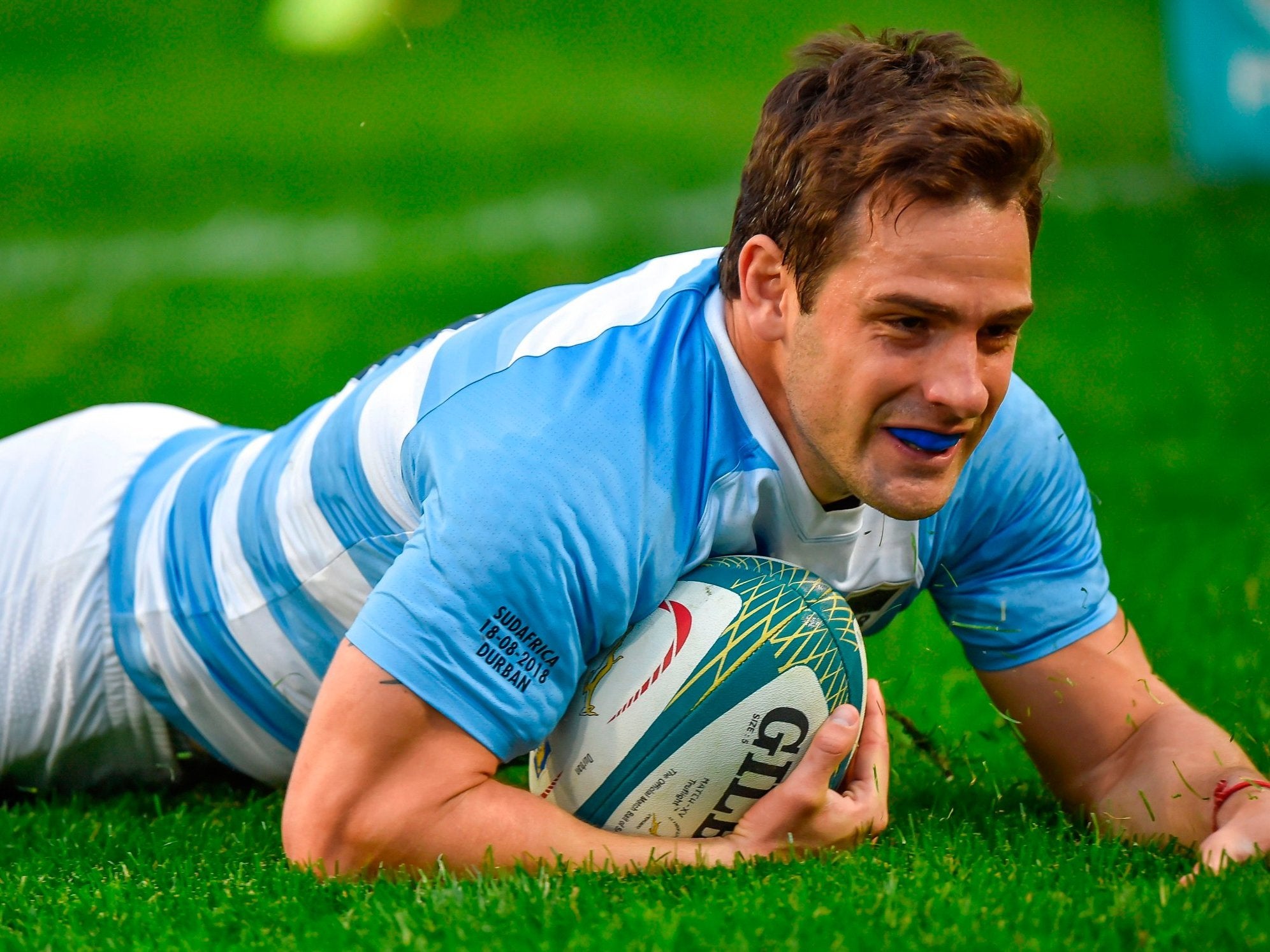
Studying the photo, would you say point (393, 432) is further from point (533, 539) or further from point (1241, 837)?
point (1241, 837)

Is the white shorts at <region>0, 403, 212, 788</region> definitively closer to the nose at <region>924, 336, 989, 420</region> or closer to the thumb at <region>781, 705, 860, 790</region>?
the thumb at <region>781, 705, 860, 790</region>

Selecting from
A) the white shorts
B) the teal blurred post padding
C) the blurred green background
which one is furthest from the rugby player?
the teal blurred post padding

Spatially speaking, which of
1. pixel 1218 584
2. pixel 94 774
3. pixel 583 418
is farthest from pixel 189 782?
pixel 1218 584

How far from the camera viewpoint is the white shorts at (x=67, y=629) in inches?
170

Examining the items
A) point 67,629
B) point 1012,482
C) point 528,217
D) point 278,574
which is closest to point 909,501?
point 1012,482

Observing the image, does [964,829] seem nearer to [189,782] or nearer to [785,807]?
[785,807]

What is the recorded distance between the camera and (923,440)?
10.9 feet

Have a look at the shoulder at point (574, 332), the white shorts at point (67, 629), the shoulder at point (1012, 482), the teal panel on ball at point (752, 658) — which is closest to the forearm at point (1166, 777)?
the shoulder at point (1012, 482)

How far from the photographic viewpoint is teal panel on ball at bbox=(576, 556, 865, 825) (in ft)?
10.9

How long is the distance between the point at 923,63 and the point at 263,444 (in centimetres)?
200

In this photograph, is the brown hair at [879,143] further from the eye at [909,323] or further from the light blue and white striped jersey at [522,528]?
the light blue and white striped jersey at [522,528]

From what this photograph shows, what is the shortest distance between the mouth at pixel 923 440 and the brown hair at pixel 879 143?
33 cm

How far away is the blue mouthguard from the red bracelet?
1035 mm

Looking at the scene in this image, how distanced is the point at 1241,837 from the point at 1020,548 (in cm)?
86
